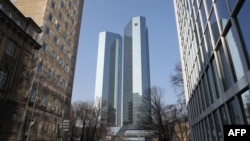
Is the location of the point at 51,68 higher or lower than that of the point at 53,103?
higher

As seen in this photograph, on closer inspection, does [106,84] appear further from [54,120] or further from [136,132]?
[54,120]

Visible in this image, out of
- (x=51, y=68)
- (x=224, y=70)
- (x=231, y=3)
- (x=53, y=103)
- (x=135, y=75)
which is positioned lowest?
(x=224, y=70)

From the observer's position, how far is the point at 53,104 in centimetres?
3516

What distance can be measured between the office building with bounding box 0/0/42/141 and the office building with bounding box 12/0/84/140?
1.86 metres

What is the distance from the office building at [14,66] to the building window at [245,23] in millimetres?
22718

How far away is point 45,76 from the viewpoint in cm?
3228

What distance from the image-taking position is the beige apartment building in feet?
80.4

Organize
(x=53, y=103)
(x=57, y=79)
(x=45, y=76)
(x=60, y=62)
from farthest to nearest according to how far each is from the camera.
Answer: (x=60, y=62) < (x=57, y=79) < (x=53, y=103) < (x=45, y=76)

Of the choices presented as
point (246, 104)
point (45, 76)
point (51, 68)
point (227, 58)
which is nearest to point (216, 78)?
point (227, 58)

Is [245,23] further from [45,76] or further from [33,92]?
[45,76]

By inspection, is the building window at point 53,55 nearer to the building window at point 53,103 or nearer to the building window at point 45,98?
the building window at point 45,98

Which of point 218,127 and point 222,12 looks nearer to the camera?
point 222,12

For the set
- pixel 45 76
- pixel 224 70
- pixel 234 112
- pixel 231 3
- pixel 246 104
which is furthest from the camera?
pixel 45 76

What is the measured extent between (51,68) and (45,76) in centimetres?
275
